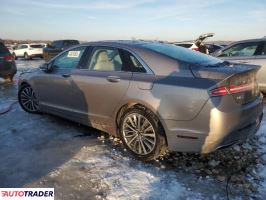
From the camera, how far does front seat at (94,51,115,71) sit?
16.4 ft

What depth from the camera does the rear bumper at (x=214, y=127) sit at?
3.77m

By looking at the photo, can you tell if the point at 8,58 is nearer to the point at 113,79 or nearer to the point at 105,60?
the point at 105,60

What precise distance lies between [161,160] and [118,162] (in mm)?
577

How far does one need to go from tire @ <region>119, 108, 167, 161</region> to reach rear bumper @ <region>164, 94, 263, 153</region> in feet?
0.53

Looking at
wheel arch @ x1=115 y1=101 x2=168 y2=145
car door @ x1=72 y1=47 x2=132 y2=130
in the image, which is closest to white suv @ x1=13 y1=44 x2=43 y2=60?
car door @ x1=72 y1=47 x2=132 y2=130

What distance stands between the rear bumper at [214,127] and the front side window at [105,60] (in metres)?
1.30

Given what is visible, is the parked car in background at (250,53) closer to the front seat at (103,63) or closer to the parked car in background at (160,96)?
the parked car in background at (160,96)

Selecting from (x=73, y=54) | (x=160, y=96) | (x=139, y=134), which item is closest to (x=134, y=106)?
(x=139, y=134)

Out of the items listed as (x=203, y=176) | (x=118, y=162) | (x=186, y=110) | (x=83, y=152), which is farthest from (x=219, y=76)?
(x=83, y=152)

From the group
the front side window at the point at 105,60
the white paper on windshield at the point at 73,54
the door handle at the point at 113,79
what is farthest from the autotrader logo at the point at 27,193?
the white paper on windshield at the point at 73,54

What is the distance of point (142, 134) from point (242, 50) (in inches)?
212

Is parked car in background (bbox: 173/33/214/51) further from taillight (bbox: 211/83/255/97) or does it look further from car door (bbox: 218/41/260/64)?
taillight (bbox: 211/83/255/97)

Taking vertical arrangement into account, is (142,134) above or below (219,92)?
below

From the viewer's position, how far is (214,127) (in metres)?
3.80
